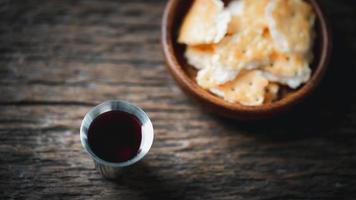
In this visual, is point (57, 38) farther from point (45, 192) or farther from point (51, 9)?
point (45, 192)

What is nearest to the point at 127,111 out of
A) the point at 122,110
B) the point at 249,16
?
the point at 122,110

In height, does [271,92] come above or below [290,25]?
below

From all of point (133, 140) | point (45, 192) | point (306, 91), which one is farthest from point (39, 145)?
point (306, 91)

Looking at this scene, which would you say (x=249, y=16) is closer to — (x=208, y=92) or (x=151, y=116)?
(x=208, y=92)

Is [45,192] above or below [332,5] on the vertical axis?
below

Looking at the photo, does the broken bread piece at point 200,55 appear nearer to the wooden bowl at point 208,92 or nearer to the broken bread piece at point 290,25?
the wooden bowl at point 208,92
